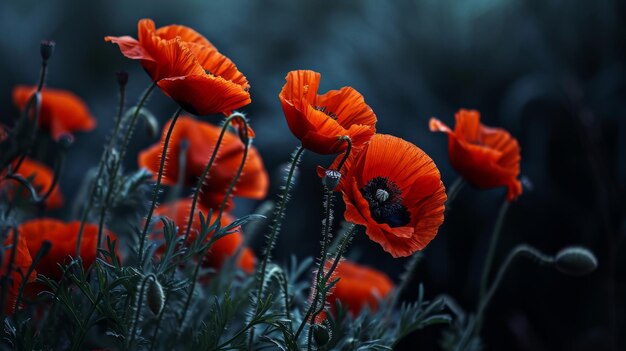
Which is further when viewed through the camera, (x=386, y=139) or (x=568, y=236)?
(x=568, y=236)

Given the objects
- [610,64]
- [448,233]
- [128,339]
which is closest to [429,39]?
[610,64]

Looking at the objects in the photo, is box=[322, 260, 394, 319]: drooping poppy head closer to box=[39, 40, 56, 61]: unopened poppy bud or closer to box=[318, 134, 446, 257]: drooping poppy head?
box=[318, 134, 446, 257]: drooping poppy head

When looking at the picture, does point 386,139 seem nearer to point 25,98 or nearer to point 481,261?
point 25,98

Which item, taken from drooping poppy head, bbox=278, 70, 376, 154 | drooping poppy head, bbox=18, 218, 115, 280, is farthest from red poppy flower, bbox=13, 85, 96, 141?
drooping poppy head, bbox=278, 70, 376, 154

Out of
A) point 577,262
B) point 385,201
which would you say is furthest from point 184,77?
point 577,262

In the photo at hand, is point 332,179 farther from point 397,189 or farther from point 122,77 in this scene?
point 122,77

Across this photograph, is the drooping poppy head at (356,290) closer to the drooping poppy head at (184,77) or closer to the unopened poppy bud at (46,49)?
the drooping poppy head at (184,77)

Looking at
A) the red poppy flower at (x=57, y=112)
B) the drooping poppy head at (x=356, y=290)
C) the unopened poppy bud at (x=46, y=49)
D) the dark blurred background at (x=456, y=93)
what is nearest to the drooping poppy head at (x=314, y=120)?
the unopened poppy bud at (x=46, y=49)
